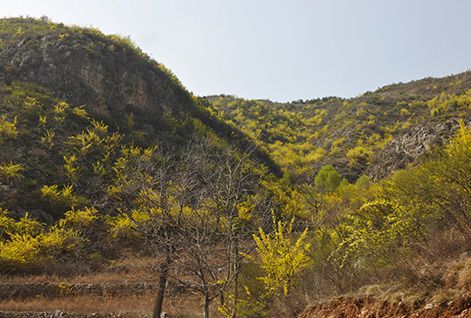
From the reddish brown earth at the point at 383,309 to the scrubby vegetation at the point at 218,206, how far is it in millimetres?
166

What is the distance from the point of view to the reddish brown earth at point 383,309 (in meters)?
4.15

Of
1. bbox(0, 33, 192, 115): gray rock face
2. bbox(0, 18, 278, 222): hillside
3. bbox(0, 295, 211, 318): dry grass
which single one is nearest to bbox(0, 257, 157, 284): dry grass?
bbox(0, 295, 211, 318): dry grass

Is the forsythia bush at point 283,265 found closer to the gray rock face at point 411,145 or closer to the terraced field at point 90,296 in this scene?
the terraced field at point 90,296

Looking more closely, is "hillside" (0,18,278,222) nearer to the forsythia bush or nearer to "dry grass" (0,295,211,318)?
"dry grass" (0,295,211,318)

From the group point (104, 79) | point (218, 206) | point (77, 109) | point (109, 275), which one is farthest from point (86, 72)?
point (218, 206)

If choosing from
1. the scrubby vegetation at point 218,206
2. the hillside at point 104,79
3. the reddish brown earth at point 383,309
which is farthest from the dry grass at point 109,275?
the hillside at point 104,79

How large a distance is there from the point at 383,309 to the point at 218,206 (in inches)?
187

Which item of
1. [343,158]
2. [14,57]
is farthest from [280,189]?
[14,57]

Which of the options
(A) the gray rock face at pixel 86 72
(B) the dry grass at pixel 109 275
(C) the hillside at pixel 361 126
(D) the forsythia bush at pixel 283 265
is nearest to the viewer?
(D) the forsythia bush at pixel 283 265

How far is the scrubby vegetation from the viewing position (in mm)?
6086

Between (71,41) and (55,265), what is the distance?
23196 millimetres

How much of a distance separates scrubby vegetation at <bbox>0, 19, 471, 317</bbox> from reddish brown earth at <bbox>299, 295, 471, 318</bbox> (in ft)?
0.54

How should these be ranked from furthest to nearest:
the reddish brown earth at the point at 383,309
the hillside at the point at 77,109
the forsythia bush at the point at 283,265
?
the hillside at the point at 77,109
the forsythia bush at the point at 283,265
the reddish brown earth at the point at 383,309

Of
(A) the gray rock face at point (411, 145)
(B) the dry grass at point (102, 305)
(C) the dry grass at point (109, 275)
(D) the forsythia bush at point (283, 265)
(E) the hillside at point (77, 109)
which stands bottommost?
(B) the dry grass at point (102, 305)
